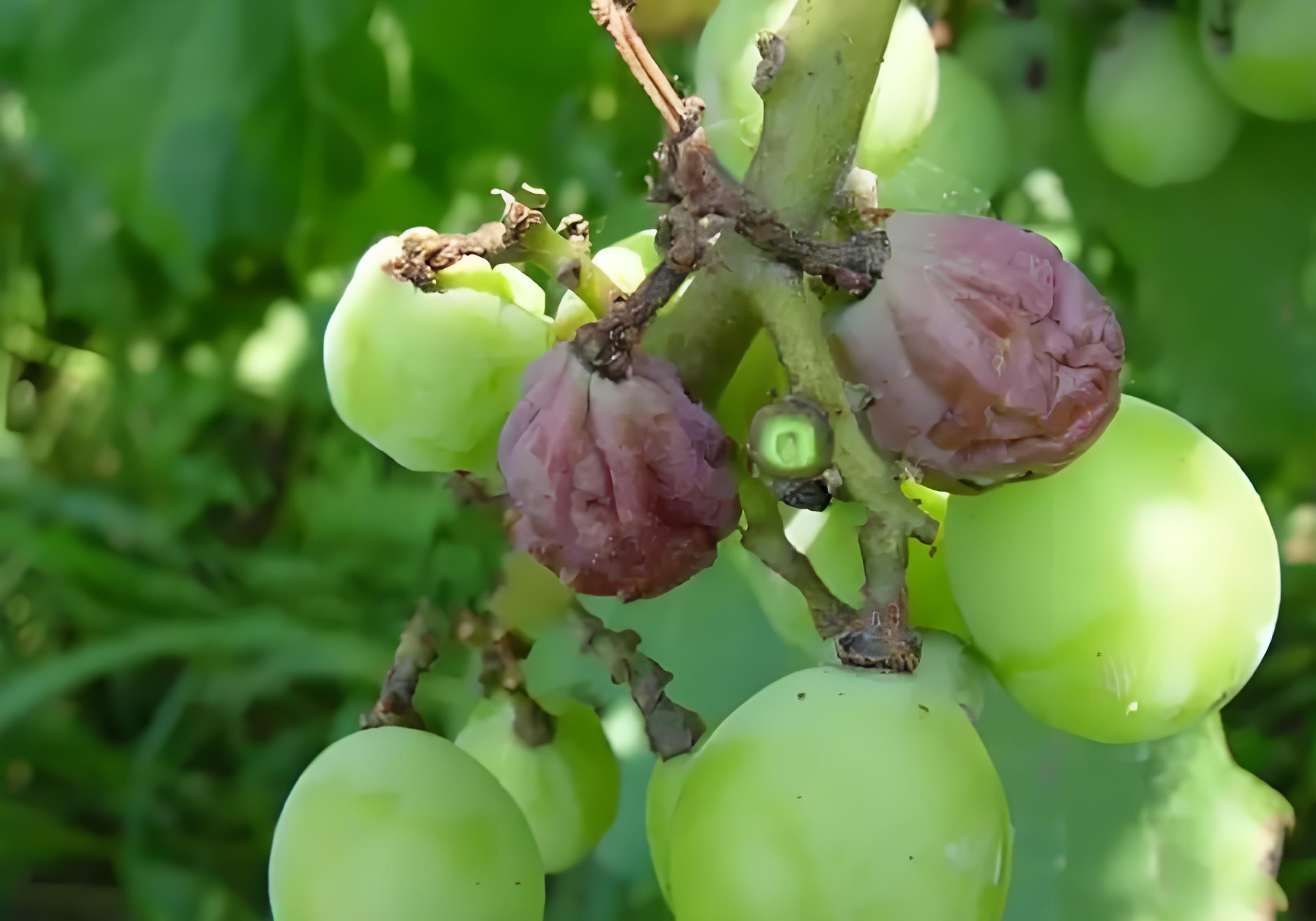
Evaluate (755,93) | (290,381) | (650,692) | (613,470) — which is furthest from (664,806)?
(290,381)

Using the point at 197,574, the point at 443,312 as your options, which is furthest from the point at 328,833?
the point at 197,574

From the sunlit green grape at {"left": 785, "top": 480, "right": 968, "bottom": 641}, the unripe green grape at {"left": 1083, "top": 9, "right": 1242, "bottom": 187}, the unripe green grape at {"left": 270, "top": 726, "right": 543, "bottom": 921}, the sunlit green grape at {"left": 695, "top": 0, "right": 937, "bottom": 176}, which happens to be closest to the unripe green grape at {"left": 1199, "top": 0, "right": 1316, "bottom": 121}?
the unripe green grape at {"left": 1083, "top": 9, "right": 1242, "bottom": 187}

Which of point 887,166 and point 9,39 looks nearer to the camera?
point 887,166

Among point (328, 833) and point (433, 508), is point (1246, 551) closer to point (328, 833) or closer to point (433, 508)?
point (328, 833)

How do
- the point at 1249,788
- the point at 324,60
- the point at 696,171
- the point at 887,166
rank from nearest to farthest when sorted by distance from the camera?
the point at 696,171 → the point at 887,166 → the point at 1249,788 → the point at 324,60

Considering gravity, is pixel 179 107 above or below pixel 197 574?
above

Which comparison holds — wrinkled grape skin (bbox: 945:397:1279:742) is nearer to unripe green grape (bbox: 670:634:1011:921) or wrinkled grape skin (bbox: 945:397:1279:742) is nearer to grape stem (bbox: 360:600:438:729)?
unripe green grape (bbox: 670:634:1011:921)

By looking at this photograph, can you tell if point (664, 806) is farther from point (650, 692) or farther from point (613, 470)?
point (613, 470)
